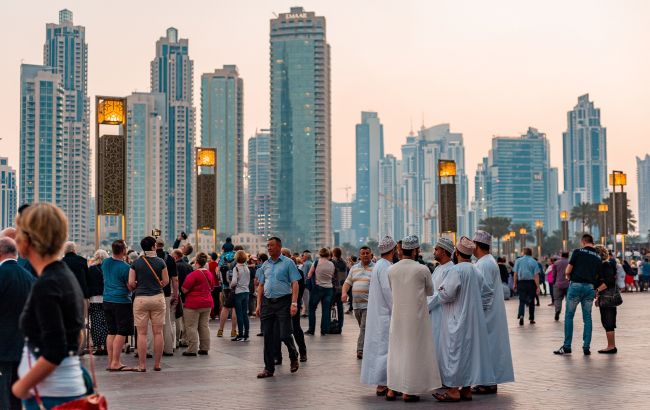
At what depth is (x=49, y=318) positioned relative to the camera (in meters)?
4.61

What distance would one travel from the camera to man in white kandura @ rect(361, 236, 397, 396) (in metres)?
10.9

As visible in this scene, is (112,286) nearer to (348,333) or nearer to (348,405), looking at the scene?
(348,405)

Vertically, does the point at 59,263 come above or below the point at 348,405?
above

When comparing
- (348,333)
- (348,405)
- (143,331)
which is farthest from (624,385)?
(348,333)

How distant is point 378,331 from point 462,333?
105 cm

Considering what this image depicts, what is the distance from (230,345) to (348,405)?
8064 millimetres

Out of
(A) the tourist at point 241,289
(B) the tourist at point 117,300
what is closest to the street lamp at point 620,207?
(A) the tourist at point 241,289

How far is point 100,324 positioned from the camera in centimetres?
1622

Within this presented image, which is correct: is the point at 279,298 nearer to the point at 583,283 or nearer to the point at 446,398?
the point at 446,398

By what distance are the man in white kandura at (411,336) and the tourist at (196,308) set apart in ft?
20.2

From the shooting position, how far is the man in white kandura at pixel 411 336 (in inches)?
403

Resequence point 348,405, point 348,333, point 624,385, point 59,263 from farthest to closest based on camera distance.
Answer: point 348,333, point 624,385, point 348,405, point 59,263

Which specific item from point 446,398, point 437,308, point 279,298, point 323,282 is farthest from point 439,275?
point 323,282

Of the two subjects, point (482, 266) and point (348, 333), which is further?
point (348, 333)
